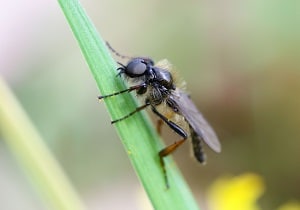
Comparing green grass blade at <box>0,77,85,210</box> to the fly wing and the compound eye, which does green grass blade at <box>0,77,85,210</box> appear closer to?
the compound eye

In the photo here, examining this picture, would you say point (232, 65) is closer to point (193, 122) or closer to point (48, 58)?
point (48, 58)

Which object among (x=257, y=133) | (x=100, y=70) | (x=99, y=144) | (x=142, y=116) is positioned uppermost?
(x=100, y=70)

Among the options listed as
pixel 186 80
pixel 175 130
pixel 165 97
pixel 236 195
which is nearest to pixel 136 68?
pixel 165 97

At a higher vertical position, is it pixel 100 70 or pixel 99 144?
pixel 100 70

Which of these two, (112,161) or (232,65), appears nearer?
(112,161)

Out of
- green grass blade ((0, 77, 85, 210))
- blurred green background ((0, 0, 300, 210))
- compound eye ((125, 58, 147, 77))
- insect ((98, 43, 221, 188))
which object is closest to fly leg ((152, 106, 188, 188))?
insect ((98, 43, 221, 188))

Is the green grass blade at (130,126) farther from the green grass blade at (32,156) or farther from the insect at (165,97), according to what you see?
→ the green grass blade at (32,156)

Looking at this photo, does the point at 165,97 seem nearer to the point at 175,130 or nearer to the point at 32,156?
the point at 175,130

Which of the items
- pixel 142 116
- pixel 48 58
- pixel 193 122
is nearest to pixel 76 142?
pixel 48 58
